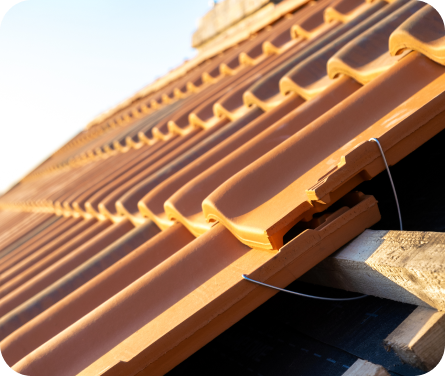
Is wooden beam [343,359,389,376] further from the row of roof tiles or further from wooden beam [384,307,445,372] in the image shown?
the row of roof tiles

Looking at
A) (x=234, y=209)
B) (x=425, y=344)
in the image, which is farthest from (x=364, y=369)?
(x=234, y=209)

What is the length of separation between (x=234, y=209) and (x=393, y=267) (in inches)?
20.2

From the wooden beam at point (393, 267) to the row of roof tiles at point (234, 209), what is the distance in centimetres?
7

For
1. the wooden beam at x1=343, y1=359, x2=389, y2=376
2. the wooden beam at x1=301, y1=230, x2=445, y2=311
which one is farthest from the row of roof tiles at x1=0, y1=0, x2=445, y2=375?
the wooden beam at x1=343, y1=359, x2=389, y2=376

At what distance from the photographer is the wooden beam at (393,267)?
942 millimetres

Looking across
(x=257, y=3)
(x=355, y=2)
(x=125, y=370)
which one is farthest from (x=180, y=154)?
(x=257, y=3)

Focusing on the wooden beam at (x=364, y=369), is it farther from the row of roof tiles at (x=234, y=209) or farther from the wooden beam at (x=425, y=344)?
the row of roof tiles at (x=234, y=209)

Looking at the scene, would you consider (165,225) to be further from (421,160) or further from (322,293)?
(421,160)

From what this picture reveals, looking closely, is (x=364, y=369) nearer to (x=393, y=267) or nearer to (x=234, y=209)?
(x=393, y=267)

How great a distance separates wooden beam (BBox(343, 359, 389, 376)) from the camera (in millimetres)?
945

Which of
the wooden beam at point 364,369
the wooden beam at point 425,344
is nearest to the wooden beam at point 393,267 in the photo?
the wooden beam at point 425,344

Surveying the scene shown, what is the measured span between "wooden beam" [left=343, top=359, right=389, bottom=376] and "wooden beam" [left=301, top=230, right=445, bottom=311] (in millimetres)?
181

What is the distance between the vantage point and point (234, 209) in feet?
4.50

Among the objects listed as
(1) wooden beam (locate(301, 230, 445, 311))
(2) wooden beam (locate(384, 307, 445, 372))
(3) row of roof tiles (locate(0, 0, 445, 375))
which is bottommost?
(2) wooden beam (locate(384, 307, 445, 372))
